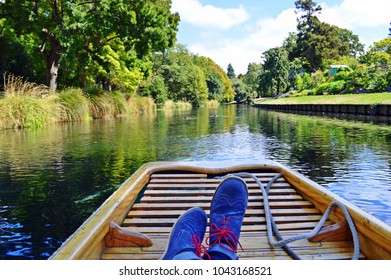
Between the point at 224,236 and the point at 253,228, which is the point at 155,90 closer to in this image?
the point at 253,228

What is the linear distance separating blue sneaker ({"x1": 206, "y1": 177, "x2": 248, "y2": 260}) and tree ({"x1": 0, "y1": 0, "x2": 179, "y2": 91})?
737 inches

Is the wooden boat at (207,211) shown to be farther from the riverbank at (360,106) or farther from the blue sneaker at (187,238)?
the riverbank at (360,106)

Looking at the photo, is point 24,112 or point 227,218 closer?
point 227,218

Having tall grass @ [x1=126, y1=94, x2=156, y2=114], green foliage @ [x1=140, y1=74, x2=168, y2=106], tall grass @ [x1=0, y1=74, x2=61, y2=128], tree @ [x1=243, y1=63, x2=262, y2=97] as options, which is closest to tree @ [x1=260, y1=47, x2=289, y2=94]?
tree @ [x1=243, y1=63, x2=262, y2=97]

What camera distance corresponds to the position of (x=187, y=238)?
2.47 meters

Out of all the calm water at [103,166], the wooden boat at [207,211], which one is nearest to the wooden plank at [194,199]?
the wooden boat at [207,211]

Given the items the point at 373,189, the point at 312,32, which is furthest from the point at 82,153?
the point at 312,32

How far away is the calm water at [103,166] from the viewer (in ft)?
15.2

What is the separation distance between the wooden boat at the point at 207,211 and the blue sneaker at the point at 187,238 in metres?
0.42

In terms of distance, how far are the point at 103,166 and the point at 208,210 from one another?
478 cm

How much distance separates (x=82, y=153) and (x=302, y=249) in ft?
26.7

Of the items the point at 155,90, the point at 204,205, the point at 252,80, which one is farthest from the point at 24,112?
the point at 252,80

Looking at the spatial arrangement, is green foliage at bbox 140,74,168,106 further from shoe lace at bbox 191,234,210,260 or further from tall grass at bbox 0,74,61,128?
shoe lace at bbox 191,234,210,260

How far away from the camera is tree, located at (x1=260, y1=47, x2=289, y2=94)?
234 ft
